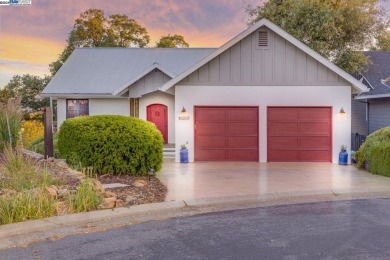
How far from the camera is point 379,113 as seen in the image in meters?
21.1

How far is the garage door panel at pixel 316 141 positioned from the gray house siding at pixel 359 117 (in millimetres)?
6697

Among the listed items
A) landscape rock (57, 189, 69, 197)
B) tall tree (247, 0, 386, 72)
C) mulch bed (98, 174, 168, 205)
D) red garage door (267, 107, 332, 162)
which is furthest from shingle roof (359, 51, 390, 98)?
landscape rock (57, 189, 69, 197)

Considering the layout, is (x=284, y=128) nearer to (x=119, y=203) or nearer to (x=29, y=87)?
(x=119, y=203)

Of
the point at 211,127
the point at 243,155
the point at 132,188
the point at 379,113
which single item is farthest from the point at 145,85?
the point at 132,188

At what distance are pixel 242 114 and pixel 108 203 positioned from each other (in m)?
9.90

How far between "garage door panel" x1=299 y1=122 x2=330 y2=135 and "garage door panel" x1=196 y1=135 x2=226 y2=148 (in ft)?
10.5

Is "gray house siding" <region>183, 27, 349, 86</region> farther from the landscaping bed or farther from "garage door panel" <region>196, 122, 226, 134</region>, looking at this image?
the landscaping bed

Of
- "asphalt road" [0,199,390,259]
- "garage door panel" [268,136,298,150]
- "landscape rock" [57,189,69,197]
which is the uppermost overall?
"garage door panel" [268,136,298,150]

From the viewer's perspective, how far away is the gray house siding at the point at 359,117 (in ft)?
77.5

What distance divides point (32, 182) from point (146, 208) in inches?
93.4

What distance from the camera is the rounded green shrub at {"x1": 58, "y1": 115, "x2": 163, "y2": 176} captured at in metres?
12.1

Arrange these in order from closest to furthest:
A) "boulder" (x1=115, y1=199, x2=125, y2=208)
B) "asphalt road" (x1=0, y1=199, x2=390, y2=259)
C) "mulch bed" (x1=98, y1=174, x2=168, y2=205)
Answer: "asphalt road" (x1=0, y1=199, x2=390, y2=259) < "boulder" (x1=115, y1=199, x2=125, y2=208) < "mulch bed" (x1=98, y1=174, x2=168, y2=205)

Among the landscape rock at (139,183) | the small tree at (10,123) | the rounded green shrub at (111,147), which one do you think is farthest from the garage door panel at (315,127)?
the small tree at (10,123)

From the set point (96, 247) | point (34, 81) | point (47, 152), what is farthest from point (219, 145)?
point (34, 81)
